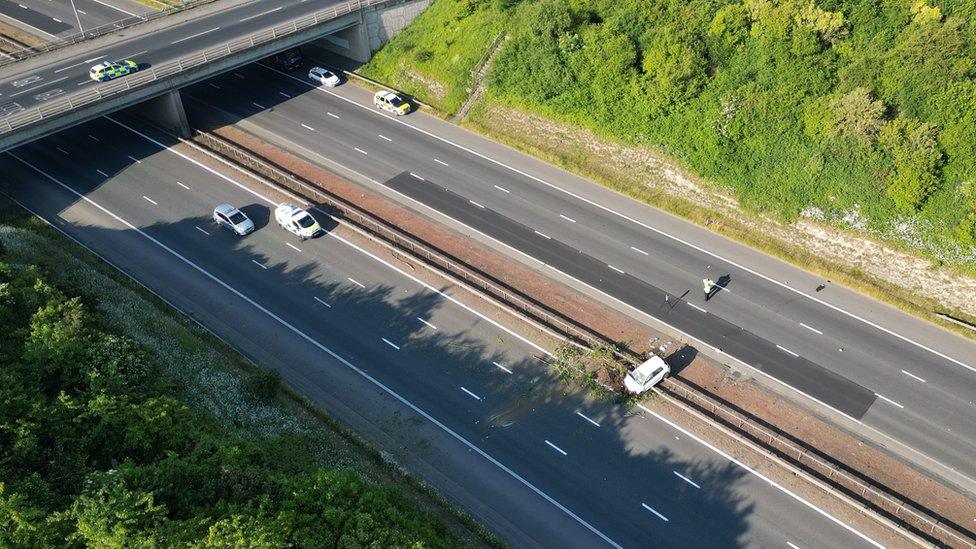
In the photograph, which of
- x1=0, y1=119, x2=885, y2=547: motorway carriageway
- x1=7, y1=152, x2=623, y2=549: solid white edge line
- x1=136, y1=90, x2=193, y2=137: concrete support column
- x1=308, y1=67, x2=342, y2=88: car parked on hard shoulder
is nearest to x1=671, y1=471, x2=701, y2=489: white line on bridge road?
x1=0, y1=119, x2=885, y2=547: motorway carriageway

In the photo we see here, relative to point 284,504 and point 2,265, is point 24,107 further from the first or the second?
point 284,504

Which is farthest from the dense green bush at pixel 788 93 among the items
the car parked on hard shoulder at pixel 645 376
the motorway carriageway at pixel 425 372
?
the motorway carriageway at pixel 425 372

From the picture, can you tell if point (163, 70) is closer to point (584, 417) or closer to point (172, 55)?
point (172, 55)

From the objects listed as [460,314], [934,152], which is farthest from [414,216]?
[934,152]

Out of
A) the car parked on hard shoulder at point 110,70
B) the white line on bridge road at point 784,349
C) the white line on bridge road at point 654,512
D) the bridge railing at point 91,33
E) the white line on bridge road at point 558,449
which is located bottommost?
the white line on bridge road at point 654,512

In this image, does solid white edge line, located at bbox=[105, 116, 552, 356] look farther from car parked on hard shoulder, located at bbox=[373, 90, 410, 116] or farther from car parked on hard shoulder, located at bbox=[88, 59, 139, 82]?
car parked on hard shoulder, located at bbox=[373, 90, 410, 116]

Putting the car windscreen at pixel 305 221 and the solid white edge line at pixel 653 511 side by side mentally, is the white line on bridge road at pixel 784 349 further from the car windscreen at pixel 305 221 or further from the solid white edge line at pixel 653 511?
the car windscreen at pixel 305 221
